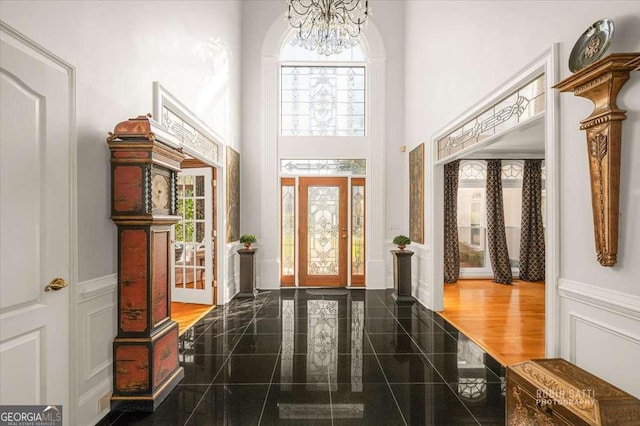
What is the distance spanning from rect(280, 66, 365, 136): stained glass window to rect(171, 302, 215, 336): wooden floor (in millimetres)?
3688

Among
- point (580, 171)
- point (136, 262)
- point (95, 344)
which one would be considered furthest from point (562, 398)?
point (95, 344)

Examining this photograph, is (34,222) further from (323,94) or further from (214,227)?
(323,94)

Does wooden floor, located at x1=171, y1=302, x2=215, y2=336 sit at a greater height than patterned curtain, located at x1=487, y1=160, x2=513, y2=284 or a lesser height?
lesser

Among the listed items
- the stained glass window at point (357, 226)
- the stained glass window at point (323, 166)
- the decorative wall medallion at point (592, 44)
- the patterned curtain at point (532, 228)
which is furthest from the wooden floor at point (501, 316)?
the stained glass window at point (323, 166)

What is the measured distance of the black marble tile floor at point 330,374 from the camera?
2.37m

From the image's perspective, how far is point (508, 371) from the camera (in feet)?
6.73

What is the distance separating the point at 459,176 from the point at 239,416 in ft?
22.2

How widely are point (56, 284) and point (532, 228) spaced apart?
8142 mm

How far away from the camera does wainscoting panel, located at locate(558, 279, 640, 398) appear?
177 centimetres

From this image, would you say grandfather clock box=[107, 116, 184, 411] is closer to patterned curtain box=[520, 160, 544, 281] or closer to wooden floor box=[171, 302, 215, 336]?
wooden floor box=[171, 302, 215, 336]

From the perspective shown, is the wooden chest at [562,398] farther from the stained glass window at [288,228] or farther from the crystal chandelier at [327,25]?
the stained glass window at [288,228]

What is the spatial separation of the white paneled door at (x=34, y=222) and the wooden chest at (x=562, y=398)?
272cm

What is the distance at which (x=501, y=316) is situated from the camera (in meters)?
4.67

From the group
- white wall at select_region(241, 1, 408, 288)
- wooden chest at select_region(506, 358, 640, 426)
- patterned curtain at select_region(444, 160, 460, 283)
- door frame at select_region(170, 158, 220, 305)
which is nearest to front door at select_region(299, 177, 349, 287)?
white wall at select_region(241, 1, 408, 288)
